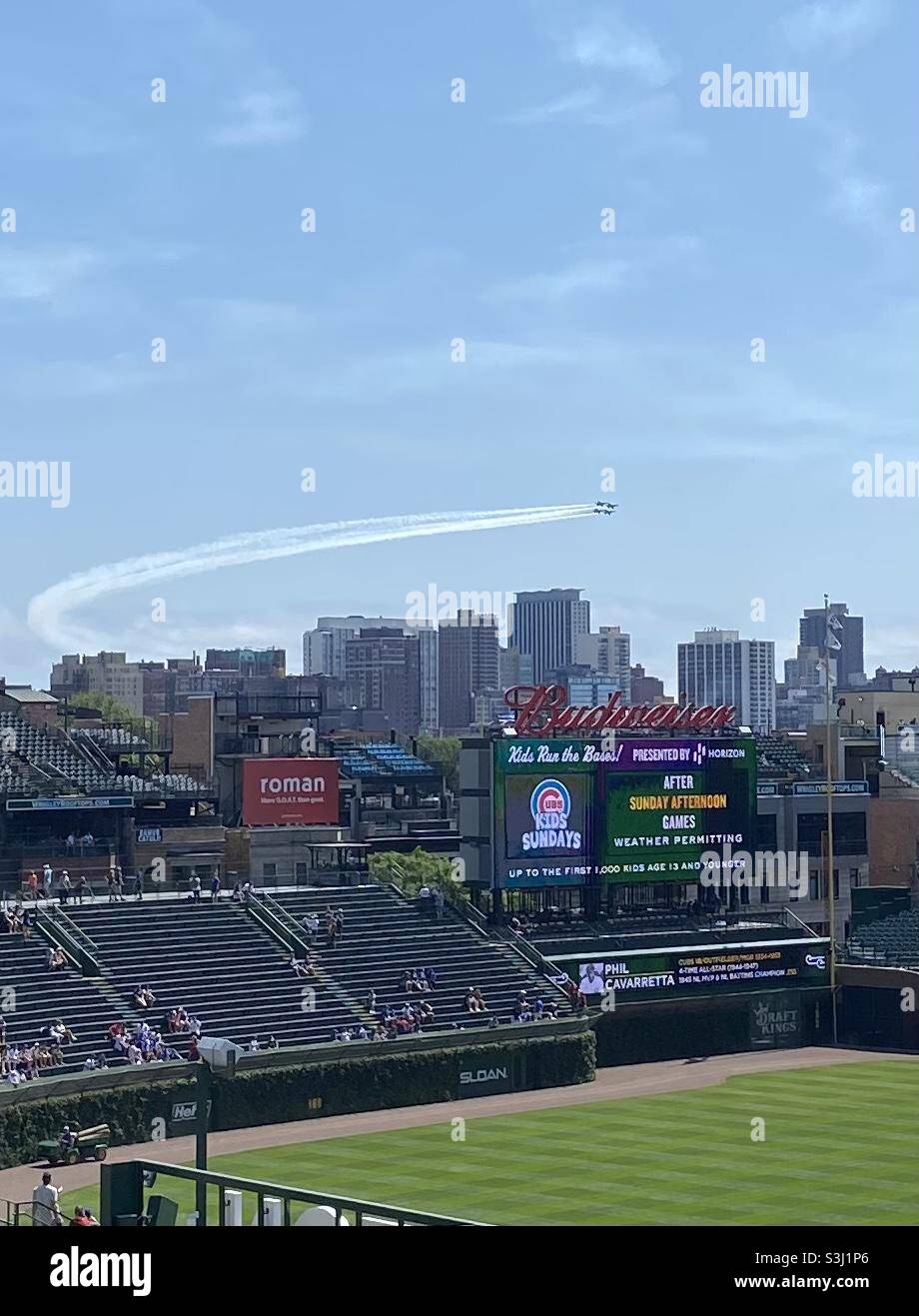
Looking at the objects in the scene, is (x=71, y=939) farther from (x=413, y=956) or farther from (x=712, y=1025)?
(x=712, y=1025)

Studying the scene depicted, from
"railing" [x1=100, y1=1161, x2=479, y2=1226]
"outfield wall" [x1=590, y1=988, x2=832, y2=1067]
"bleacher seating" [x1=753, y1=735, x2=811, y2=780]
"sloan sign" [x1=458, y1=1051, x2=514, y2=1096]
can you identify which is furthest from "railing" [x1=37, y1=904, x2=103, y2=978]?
"bleacher seating" [x1=753, y1=735, x2=811, y2=780]

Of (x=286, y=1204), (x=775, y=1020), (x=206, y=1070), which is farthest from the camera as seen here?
(x=775, y=1020)

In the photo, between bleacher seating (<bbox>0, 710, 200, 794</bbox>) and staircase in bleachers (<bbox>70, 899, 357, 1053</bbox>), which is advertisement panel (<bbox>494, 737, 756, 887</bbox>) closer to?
staircase in bleachers (<bbox>70, 899, 357, 1053</bbox>)

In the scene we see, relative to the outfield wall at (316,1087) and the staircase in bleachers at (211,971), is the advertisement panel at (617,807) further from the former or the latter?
the staircase in bleachers at (211,971)

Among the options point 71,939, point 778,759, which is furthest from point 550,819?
point 778,759

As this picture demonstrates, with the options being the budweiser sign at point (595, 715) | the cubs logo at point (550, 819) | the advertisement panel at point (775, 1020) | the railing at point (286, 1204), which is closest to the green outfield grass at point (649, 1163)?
the advertisement panel at point (775, 1020)

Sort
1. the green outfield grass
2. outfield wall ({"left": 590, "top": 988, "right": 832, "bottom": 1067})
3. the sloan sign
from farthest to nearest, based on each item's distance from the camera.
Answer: outfield wall ({"left": 590, "top": 988, "right": 832, "bottom": 1067}), the sloan sign, the green outfield grass

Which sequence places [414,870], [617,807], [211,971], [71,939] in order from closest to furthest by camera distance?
[71,939] < [211,971] < [617,807] < [414,870]
